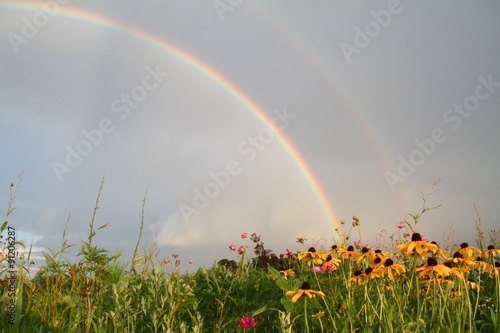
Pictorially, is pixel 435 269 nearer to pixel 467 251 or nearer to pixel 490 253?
pixel 467 251

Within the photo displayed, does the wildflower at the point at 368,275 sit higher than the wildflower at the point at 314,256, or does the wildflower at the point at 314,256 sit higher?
the wildflower at the point at 314,256

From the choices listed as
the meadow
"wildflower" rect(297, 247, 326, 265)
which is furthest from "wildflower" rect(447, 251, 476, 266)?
"wildflower" rect(297, 247, 326, 265)

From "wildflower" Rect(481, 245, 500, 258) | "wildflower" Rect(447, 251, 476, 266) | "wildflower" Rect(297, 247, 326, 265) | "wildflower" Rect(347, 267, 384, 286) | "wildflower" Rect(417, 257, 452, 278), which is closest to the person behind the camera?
"wildflower" Rect(417, 257, 452, 278)

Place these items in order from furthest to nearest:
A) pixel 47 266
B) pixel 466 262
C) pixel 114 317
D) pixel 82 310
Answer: pixel 47 266, pixel 466 262, pixel 82 310, pixel 114 317

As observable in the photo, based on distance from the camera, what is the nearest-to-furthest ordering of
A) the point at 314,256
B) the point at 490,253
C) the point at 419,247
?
the point at 419,247 → the point at 314,256 → the point at 490,253

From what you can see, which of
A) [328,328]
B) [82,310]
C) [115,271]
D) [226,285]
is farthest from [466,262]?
[115,271]

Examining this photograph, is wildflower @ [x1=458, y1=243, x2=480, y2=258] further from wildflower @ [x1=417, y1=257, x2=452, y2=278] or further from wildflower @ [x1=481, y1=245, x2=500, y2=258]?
wildflower @ [x1=417, y1=257, x2=452, y2=278]

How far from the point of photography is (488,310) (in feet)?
13.0

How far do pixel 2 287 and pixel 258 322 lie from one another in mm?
2974

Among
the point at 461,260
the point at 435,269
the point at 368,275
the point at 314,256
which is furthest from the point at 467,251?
the point at 314,256

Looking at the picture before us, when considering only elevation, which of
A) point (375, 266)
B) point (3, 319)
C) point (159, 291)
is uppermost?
point (375, 266)

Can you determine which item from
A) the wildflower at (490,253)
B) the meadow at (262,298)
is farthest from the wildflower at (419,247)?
the wildflower at (490,253)

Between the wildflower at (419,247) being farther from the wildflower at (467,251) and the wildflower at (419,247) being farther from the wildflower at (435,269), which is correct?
the wildflower at (467,251)

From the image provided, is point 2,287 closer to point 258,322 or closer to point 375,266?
point 258,322
